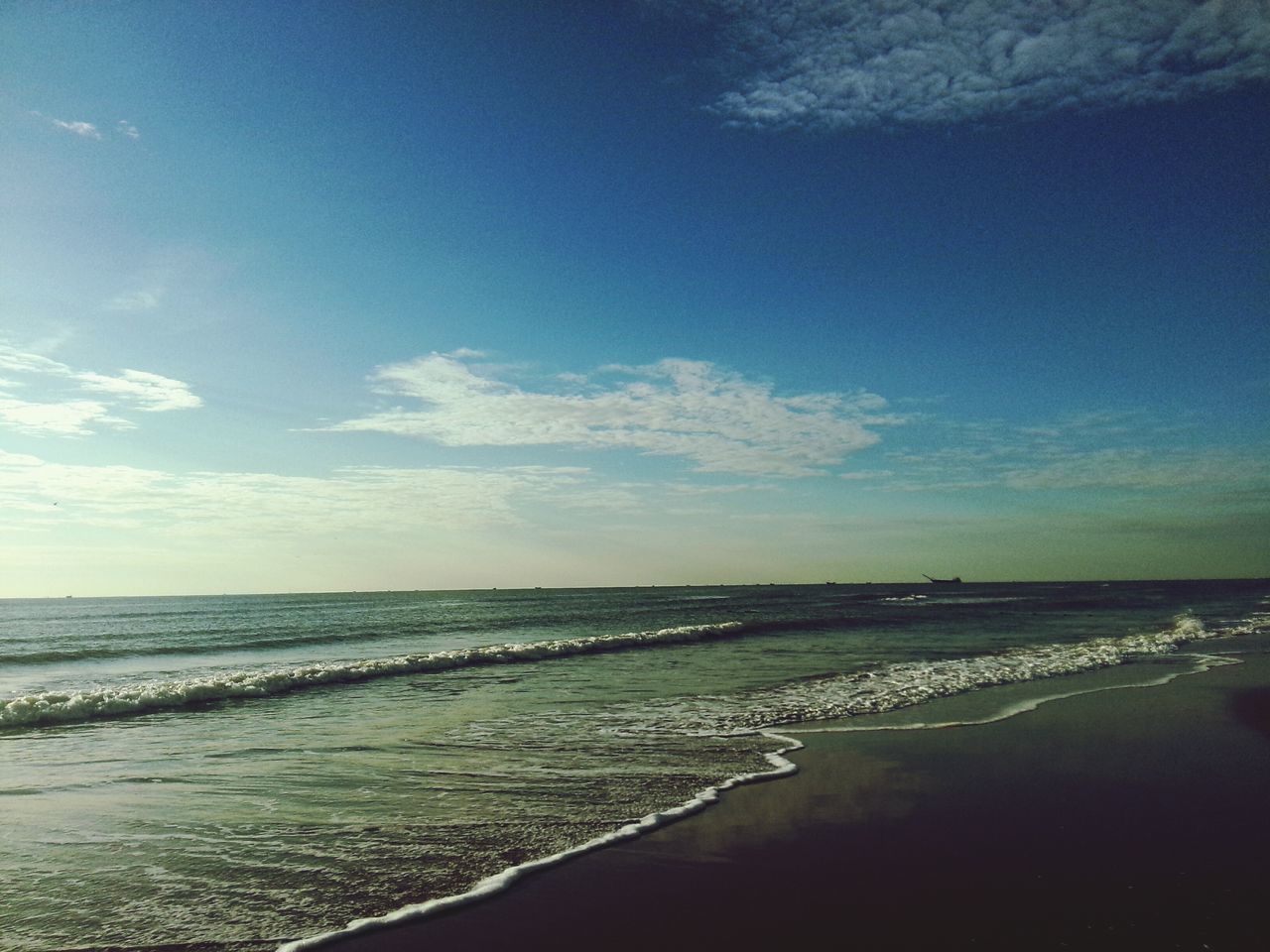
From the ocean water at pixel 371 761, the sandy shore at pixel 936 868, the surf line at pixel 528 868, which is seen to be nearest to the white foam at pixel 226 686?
the ocean water at pixel 371 761

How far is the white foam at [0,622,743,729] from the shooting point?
1416 cm

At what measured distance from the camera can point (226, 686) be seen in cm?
1731

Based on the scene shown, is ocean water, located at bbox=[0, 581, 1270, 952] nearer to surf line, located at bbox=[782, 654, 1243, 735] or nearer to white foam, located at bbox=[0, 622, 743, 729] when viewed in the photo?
white foam, located at bbox=[0, 622, 743, 729]

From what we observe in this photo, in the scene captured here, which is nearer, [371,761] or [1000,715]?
[371,761]

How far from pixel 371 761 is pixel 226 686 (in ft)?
32.0

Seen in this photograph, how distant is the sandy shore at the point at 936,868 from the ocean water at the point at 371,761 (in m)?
0.72

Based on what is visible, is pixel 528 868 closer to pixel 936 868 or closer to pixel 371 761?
pixel 936 868

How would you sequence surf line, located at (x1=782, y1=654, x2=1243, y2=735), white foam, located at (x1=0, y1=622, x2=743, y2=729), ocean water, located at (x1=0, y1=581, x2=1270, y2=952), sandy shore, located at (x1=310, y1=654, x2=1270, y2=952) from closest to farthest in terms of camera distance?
1. sandy shore, located at (x1=310, y1=654, x2=1270, y2=952)
2. ocean water, located at (x1=0, y1=581, x2=1270, y2=952)
3. surf line, located at (x1=782, y1=654, x2=1243, y2=735)
4. white foam, located at (x1=0, y1=622, x2=743, y2=729)

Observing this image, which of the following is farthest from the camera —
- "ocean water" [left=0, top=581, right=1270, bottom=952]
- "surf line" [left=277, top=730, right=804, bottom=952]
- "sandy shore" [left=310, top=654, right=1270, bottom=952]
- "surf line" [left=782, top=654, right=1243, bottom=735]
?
"surf line" [left=782, top=654, right=1243, bottom=735]

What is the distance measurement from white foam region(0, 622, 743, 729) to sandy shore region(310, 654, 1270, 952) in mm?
13312

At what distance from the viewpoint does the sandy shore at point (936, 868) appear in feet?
15.5

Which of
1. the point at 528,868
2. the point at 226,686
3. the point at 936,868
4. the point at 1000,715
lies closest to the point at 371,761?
the point at 528,868

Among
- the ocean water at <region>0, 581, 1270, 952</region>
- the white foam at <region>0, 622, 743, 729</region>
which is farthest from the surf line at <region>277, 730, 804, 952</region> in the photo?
the white foam at <region>0, 622, 743, 729</region>

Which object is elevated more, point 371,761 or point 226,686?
point 371,761
